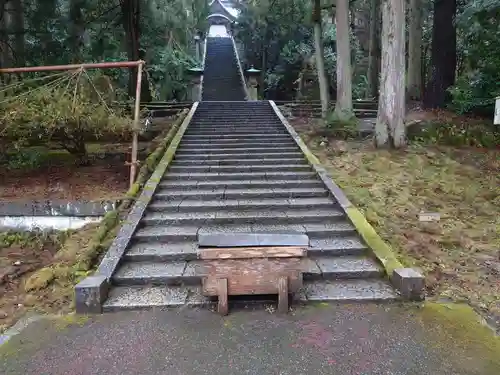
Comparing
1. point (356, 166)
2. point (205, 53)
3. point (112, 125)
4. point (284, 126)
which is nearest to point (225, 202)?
point (112, 125)

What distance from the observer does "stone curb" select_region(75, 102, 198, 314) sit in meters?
4.34

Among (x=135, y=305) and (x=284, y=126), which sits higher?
(x=284, y=126)

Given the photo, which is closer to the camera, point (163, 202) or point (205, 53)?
point (163, 202)

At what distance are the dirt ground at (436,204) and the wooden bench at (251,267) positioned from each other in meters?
1.71

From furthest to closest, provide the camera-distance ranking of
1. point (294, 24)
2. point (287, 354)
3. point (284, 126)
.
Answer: point (294, 24)
point (284, 126)
point (287, 354)

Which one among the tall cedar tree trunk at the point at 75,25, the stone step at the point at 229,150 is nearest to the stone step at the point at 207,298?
the stone step at the point at 229,150

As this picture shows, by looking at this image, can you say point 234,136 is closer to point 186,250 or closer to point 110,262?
point 186,250

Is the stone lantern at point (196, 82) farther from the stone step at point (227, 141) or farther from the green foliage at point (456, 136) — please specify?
the green foliage at point (456, 136)

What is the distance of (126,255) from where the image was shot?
17.6ft

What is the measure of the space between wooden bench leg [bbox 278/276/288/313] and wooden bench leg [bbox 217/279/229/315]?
21.6 inches

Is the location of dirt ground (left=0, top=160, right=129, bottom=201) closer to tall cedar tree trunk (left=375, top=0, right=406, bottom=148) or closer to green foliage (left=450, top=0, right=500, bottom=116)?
tall cedar tree trunk (left=375, top=0, right=406, bottom=148)

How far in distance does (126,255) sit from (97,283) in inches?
37.5

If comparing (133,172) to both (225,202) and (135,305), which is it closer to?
(225,202)

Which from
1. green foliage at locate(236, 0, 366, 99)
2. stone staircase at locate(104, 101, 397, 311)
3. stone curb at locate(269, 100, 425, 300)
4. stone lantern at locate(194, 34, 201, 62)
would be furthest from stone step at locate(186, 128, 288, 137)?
stone lantern at locate(194, 34, 201, 62)
